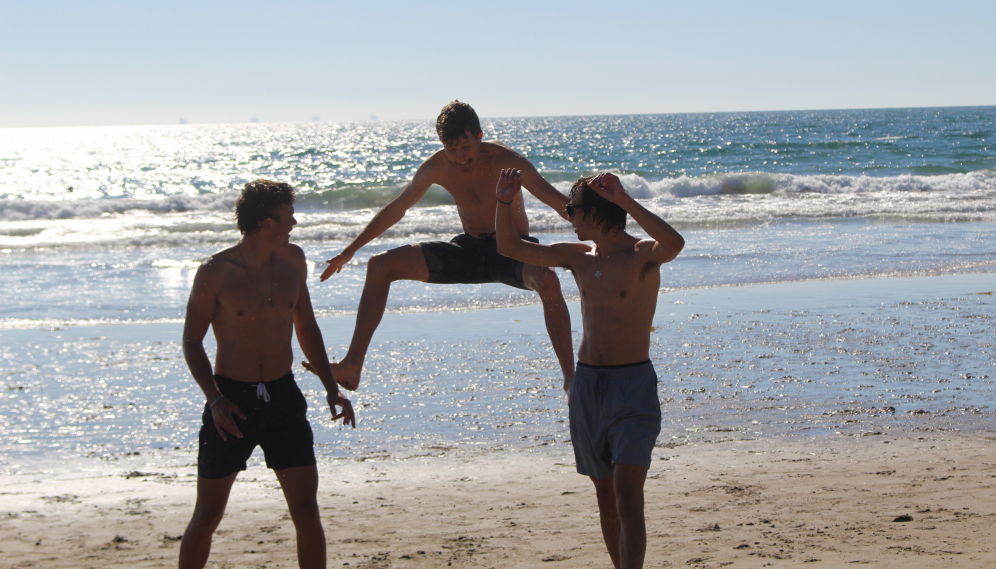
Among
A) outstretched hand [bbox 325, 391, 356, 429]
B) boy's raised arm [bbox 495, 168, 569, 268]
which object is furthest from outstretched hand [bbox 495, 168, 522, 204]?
outstretched hand [bbox 325, 391, 356, 429]

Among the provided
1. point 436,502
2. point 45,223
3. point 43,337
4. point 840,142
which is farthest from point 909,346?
point 840,142

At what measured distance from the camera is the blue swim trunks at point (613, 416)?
3568mm

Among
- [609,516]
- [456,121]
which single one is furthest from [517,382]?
[609,516]

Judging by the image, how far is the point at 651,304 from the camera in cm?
377

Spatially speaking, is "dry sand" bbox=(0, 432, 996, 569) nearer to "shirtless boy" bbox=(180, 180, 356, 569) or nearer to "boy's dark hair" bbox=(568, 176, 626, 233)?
"shirtless boy" bbox=(180, 180, 356, 569)

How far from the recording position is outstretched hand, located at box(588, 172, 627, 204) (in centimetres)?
352

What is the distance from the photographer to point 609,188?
3545mm

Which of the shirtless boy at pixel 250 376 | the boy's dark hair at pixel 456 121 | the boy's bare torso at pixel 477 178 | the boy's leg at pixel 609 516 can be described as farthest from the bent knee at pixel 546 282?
the shirtless boy at pixel 250 376

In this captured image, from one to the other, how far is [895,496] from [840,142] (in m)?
51.8

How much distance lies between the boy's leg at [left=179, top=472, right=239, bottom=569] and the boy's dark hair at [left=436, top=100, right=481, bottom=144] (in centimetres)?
233

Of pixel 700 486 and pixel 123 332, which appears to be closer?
pixel 700 486

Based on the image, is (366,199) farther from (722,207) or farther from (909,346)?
(909,346)

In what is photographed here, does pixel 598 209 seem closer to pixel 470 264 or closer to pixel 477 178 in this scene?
pixel 477 178

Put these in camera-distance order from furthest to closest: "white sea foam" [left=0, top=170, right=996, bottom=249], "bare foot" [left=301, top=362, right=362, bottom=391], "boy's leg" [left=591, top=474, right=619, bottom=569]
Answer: "white sea foam" [left=0, top=170, right=996, bottom=249] < "bare foot" [left=301, top=362, right=362, bottom=391] < "boy's leg" [left=591, top=474, right=619, bottom=569]
